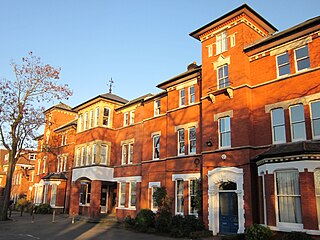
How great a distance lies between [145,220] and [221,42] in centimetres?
1355

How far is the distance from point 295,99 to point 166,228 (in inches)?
454

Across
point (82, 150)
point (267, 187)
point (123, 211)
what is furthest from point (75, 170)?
point (267, 187)

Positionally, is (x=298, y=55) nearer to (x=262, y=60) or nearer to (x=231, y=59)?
(x=262, y=60)

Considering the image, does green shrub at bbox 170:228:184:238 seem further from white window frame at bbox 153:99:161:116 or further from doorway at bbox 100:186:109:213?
doorway at bbox 100:186:109:213

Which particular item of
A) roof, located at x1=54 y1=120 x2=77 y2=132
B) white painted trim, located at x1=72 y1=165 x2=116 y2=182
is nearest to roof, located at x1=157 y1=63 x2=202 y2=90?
white painted trim, located at x1=72 y1=165 x2=116 y2=182

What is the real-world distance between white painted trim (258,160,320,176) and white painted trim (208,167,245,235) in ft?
5.34

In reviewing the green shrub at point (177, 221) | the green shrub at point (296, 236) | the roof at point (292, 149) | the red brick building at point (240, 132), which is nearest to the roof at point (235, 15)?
the red brick building at point (240, 132)

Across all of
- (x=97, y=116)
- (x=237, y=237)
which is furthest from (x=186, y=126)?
(x=97, y=116)

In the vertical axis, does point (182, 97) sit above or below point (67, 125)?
below

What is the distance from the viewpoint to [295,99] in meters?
16.0

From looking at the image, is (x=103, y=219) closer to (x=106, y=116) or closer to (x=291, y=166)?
(x=106, y=116)

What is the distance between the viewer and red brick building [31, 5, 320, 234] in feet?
48.1

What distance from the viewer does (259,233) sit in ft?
45.9

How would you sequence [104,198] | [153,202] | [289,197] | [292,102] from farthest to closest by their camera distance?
[104,198]
[153,202]
[292,102]
[289,197]
